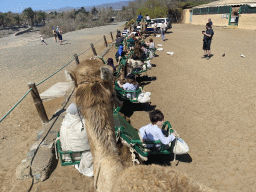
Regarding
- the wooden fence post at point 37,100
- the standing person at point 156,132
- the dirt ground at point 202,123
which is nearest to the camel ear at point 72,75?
the standing person at point 156,132

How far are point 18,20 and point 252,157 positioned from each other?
8774 cm

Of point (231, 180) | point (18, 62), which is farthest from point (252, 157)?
point (18, 62)

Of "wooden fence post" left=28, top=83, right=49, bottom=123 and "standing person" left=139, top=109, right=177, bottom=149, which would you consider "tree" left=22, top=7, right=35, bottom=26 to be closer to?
"wooden fence post" left=28, top=83, right=49, bottom=123

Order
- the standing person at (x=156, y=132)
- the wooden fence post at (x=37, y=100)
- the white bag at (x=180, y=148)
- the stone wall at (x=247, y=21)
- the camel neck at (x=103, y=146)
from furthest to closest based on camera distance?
the stone wall at (x=247, y=21) < the wooden fence post at (x=37, y=100) < the white bag at (x=180, y=148) < the standing person at (x=156, y=132) < the camel neck at (x=103, y=146)

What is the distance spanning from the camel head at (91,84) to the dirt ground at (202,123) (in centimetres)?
259

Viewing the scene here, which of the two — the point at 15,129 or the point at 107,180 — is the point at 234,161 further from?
the point at 15,129

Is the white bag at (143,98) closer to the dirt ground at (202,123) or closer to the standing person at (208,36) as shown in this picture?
the dirt ground at (202,123)

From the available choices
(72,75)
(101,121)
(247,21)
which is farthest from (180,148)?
(247,21)

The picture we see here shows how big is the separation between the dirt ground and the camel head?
2.59m

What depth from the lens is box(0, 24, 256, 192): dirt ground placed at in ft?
12.0

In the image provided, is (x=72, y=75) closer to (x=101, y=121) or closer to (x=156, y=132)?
(x=101, y=121)

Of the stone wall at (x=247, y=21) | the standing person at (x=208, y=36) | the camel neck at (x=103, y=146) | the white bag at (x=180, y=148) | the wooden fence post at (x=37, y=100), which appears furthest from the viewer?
the stone wall at (x=247, y=21)

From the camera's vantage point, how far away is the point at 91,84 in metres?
1.79

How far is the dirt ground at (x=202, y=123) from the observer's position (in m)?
3.67
